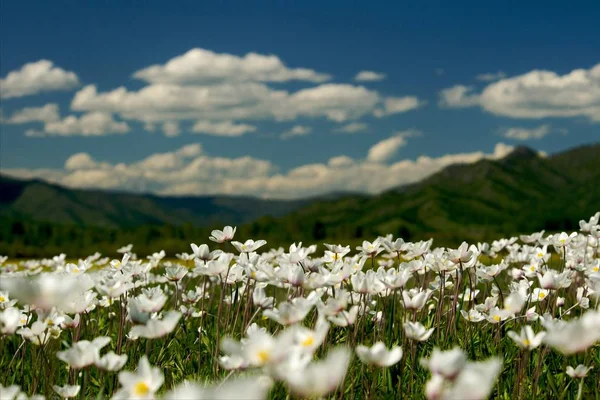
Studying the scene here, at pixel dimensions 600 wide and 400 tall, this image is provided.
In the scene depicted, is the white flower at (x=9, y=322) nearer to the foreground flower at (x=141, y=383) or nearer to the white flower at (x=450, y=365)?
the foreground flower at (x=141, y=383)

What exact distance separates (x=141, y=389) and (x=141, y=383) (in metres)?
0.02

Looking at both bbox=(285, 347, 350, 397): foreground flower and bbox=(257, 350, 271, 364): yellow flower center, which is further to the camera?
bbox=(257, 350, 271, 364): yellow flower center

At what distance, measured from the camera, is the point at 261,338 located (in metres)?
2.36

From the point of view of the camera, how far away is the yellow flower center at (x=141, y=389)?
2.30 metres

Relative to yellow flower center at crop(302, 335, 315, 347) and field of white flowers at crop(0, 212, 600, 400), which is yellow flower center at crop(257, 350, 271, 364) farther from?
yellow flower center at crop(302, 335, 315, 347)

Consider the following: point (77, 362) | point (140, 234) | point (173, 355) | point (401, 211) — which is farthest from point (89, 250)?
point (401, 211)

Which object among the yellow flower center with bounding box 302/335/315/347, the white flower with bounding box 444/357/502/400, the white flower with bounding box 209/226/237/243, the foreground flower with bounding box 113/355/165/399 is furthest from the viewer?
the white flower with bounding box 209/226/237/243

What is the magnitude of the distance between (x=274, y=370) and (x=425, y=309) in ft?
14.1

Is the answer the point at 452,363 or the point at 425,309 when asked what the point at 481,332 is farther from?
the point at 452,363

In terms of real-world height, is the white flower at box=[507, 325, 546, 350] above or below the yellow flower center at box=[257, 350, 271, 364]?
below

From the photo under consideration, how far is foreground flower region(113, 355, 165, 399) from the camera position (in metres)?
2.25

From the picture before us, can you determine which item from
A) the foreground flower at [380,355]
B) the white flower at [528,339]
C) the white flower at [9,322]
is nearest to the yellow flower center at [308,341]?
the foreground flower at [380,355]

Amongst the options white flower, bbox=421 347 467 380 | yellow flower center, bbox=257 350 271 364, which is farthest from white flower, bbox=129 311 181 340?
white flower, bbox=421 347 467 380

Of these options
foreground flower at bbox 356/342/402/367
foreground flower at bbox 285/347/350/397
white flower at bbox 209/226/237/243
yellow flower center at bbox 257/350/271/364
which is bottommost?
foreground flower at bbox 356/342/402/367
